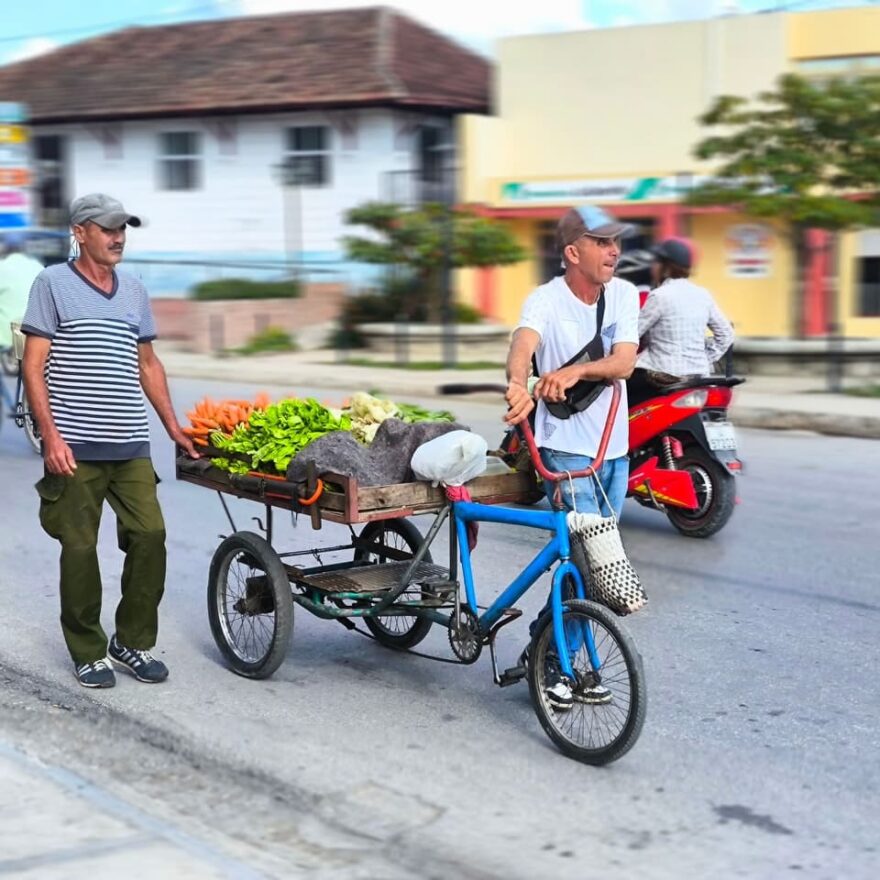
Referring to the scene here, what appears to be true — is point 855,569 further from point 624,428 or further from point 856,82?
point 856,82

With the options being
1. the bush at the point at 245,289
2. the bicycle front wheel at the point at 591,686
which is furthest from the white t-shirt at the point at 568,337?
the bush at the point at 245,289

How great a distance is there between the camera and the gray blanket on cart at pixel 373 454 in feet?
17.9

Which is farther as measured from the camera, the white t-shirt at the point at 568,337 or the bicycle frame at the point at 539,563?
the white t-shirt at the point at 568,337

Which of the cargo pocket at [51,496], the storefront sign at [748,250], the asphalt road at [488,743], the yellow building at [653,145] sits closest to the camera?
the asphalt road at [488,743]

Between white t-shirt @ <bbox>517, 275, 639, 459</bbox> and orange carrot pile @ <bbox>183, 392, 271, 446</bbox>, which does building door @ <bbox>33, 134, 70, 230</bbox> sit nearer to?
orange carrot pile @ <bbox>183, 392, 271, 446</bbox>

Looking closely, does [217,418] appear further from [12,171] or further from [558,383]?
[12,171]

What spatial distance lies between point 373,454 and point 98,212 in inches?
56.2

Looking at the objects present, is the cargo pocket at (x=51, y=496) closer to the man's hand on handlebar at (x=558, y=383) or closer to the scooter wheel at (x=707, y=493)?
the man's hand on handlebar at (x=558, y=383)

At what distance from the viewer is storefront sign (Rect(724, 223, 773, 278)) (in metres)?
26.0

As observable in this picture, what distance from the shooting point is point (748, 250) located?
26203 millimetres

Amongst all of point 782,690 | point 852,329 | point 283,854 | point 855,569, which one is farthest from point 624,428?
point 852,329

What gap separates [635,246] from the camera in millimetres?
27141

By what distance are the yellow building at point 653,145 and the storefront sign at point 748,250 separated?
0.9 inches

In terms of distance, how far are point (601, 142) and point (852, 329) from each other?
616cm
